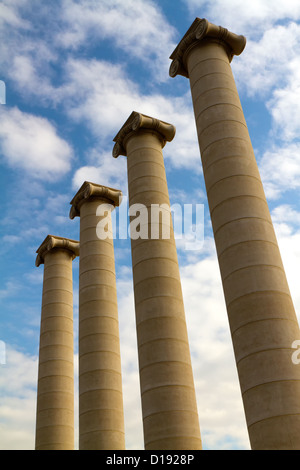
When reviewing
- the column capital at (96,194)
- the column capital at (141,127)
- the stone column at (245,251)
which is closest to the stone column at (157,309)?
the column capital at (141,127)

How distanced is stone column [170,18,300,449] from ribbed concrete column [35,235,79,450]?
35.6 metres

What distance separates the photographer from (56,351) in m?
62.8

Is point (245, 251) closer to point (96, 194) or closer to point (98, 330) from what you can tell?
point (98, 330)

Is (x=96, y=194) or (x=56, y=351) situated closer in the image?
(x=96, y=194)

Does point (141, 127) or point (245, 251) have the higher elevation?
point (141, 127)

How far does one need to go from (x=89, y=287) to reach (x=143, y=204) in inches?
590

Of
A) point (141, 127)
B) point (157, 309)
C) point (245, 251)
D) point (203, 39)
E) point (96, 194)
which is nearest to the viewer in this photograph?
point (245, 251)

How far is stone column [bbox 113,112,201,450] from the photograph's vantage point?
36312 mm

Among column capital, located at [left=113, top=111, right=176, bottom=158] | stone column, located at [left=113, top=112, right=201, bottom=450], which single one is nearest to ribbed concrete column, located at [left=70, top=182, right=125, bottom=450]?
column capital, located at [left=113, top=111, right=176, bottom=158]

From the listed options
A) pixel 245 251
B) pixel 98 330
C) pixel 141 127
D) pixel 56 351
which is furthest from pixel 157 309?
pixel 56 351

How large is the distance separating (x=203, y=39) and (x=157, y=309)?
22.9 meters

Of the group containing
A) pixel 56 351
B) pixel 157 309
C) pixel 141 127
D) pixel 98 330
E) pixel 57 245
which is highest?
pixel 57 245
